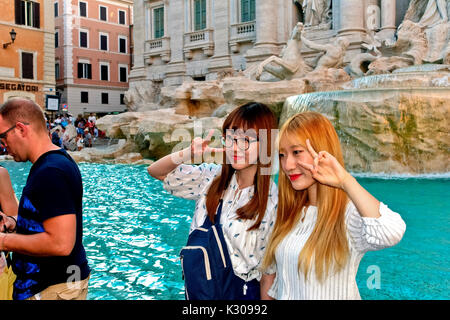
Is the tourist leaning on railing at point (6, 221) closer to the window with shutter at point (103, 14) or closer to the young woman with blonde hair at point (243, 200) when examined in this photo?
the young woman with blonde hair at point (243, 200)

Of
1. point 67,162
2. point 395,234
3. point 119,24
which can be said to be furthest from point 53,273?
point 119,24

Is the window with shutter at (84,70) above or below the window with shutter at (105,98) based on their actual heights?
above

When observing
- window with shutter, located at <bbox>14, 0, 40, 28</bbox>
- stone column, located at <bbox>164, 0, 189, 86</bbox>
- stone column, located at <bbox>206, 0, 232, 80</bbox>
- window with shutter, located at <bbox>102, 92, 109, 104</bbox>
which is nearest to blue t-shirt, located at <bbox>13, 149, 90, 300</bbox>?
stone column, located at <bbox>206, 0, 232, 80</bbox>

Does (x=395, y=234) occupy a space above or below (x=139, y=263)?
above

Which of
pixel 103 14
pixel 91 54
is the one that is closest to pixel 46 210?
pixel 91 54

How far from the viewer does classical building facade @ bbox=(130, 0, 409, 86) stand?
1505 centimetres

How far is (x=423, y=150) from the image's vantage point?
8164mm

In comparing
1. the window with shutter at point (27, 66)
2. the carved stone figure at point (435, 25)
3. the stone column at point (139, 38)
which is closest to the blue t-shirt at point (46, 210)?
the carved stone figure at point (435, 25)

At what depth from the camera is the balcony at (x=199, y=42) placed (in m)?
19.8

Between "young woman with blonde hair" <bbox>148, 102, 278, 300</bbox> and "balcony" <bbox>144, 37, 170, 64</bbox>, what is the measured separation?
2087 cm

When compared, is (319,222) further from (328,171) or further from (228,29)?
(228,29)

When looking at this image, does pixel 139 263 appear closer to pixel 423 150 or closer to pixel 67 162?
pixel 67 162

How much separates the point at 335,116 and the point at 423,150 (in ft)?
5.58

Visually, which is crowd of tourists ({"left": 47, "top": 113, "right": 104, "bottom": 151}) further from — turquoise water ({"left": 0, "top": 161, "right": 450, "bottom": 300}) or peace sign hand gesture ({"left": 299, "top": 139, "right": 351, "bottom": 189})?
peace sign hand gesture ({"left": 299, "top": 139, "right": 351, "bottom": 189})
